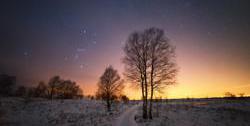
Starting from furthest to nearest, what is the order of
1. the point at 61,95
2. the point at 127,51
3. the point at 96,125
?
the point at 61,95
the point at 127,51
the point at 96,125

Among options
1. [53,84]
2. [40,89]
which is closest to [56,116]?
[53,84]

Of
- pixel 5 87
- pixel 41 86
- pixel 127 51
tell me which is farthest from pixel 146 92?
pixel 41 86

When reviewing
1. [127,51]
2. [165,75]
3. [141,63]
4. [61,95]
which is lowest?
[61,95]

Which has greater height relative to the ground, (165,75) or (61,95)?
(165,75)

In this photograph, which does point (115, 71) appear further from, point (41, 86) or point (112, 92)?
point (41, 86)

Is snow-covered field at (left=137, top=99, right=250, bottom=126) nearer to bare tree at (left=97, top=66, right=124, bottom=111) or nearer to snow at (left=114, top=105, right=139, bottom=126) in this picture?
snow at (left=114, top=105, right=139, bottom=126)

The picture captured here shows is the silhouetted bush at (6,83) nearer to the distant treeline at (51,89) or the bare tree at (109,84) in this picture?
the distant treeline at (51,89)

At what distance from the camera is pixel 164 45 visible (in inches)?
856

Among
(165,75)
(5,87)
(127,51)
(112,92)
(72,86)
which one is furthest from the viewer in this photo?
(72,86)

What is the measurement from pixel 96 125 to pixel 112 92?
2369cm

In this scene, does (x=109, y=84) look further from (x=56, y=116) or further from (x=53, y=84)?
(x=53, y=84)

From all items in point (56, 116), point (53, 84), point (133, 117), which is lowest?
point (56, 116)

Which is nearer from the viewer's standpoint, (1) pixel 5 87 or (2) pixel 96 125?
(2) pixel 96 125

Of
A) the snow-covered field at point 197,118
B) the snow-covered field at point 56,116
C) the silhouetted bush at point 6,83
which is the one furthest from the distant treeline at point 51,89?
the snow-covered field at point 197,118
